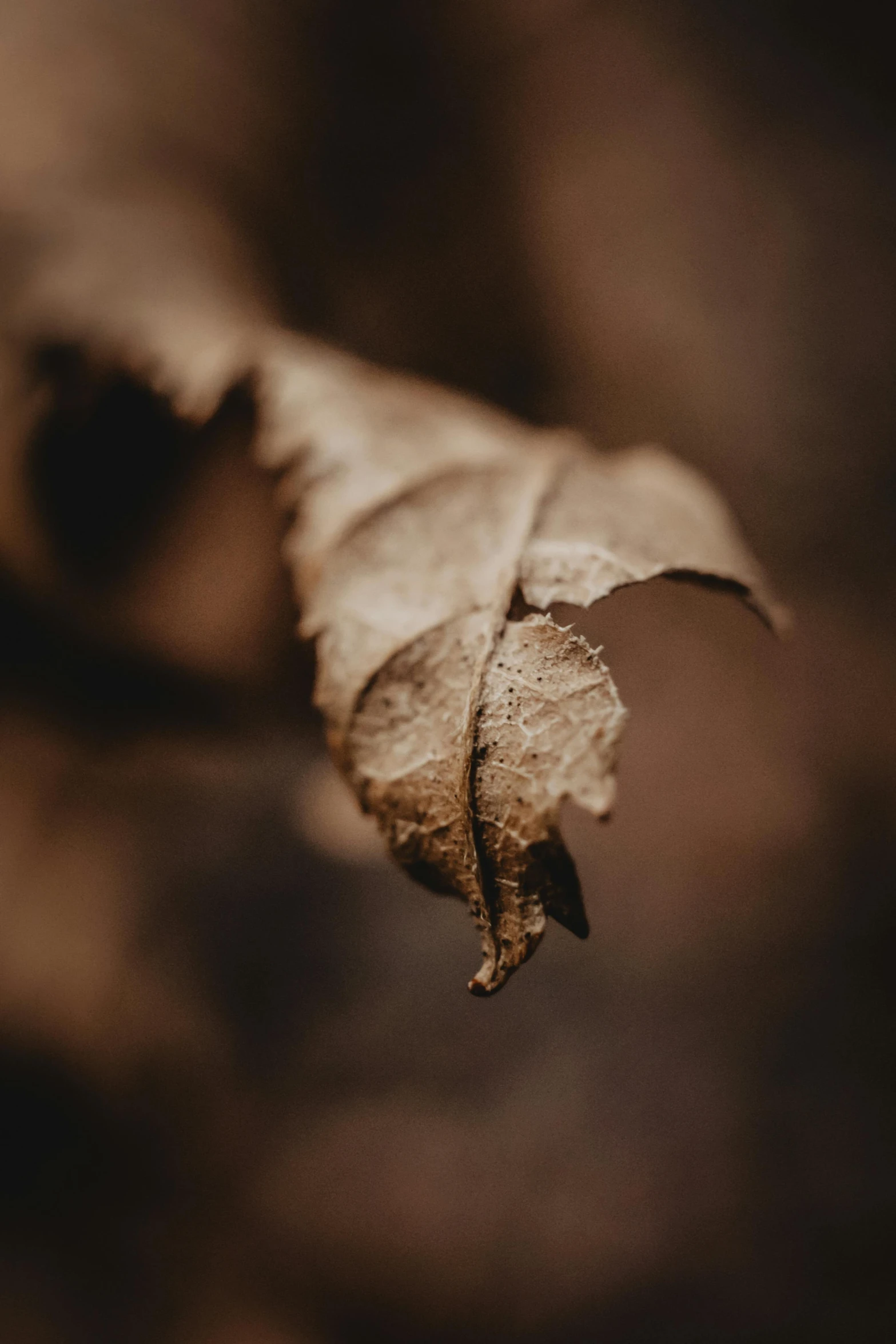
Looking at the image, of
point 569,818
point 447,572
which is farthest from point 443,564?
point 569,818

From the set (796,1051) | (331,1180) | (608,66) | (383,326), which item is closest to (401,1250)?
(331,1180)

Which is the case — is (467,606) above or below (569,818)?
above

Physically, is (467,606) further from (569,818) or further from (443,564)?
(569,818)

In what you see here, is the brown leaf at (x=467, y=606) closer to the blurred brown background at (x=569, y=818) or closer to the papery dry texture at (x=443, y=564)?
Answer: the papery dry texture at (x=443, y=564)

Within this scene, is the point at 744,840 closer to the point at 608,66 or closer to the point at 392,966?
the point at 392,966

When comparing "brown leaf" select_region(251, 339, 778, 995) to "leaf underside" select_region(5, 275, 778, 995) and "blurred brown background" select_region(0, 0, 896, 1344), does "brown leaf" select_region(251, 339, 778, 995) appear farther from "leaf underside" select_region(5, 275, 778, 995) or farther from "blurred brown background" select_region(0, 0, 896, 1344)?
"blurred brown background" select_region(0, 0, 896, 1344)

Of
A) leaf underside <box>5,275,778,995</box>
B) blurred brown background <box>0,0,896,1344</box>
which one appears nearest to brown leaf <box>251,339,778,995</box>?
leaf underside <box>5,275,778,995</box>

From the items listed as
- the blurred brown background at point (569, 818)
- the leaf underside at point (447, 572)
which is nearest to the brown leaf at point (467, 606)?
the leaf underside at point (447, 572)
